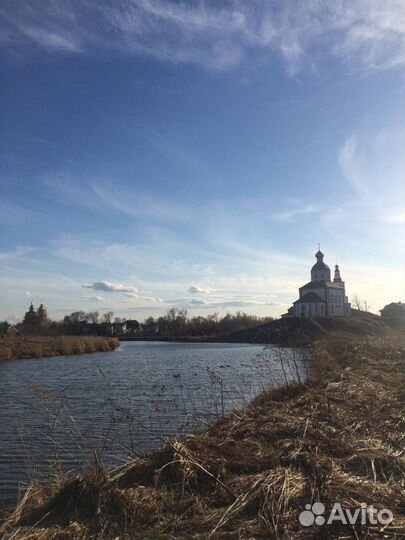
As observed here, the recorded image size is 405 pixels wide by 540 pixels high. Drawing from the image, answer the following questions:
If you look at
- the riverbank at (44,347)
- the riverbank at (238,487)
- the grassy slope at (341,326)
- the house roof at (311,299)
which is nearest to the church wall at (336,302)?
the house roof at (311,299)

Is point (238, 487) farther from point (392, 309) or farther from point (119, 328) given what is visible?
point (119, 328)

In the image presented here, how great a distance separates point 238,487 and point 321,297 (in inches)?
3950

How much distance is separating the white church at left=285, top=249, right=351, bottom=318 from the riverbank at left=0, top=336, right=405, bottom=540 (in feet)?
301

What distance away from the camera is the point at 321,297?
4021 inches

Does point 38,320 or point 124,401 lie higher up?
point 38,320

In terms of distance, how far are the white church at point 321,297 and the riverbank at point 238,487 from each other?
9165cm

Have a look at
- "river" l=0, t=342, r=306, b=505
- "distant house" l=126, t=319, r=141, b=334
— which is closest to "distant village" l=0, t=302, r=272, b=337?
"distant house" l=126, t=319, r=141, b=334

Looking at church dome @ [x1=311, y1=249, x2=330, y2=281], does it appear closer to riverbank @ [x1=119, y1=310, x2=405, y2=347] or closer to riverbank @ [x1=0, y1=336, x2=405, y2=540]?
riverbank @ [x1=119, y1=310, x2=405, y2=347]

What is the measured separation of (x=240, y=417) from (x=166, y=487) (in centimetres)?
376

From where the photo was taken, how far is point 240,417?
885 centimetres

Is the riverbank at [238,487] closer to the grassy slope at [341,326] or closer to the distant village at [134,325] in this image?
the grassy slope at [341,326]

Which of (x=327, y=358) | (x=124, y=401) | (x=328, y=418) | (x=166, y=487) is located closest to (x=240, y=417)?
(x=328, y=418)

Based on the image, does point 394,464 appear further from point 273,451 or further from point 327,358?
point 327,358

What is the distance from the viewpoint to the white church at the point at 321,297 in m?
101
